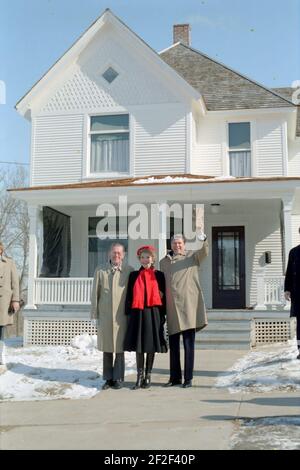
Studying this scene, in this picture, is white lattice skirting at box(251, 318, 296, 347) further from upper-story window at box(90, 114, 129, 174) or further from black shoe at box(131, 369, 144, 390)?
upper-story window at box(90, 114, 129, 174)

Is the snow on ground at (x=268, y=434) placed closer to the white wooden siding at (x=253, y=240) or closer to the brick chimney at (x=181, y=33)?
the white wooden siding at (x=253, y=240)

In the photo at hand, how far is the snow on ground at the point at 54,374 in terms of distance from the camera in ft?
20.6

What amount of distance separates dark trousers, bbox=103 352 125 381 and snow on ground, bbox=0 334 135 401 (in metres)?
0.22

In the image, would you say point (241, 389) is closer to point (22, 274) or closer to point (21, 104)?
point (21, 104)

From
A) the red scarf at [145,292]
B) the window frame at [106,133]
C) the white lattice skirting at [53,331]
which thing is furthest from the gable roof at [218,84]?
the red scarf at [145,292]

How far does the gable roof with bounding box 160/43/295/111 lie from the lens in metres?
14.7

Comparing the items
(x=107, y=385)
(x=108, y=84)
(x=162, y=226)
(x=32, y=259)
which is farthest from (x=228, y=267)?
(x=107, y=385)

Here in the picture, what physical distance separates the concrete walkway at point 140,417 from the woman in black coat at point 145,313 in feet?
1.48

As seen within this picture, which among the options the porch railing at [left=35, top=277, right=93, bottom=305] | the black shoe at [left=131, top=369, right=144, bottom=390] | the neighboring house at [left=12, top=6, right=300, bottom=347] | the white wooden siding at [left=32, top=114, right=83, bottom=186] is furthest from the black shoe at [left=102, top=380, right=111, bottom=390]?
the white wooden siding at [left=32, top=114, right=83, bottom=186]

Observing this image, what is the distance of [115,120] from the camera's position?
14.6m

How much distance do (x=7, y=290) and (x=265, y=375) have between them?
3571 mm
